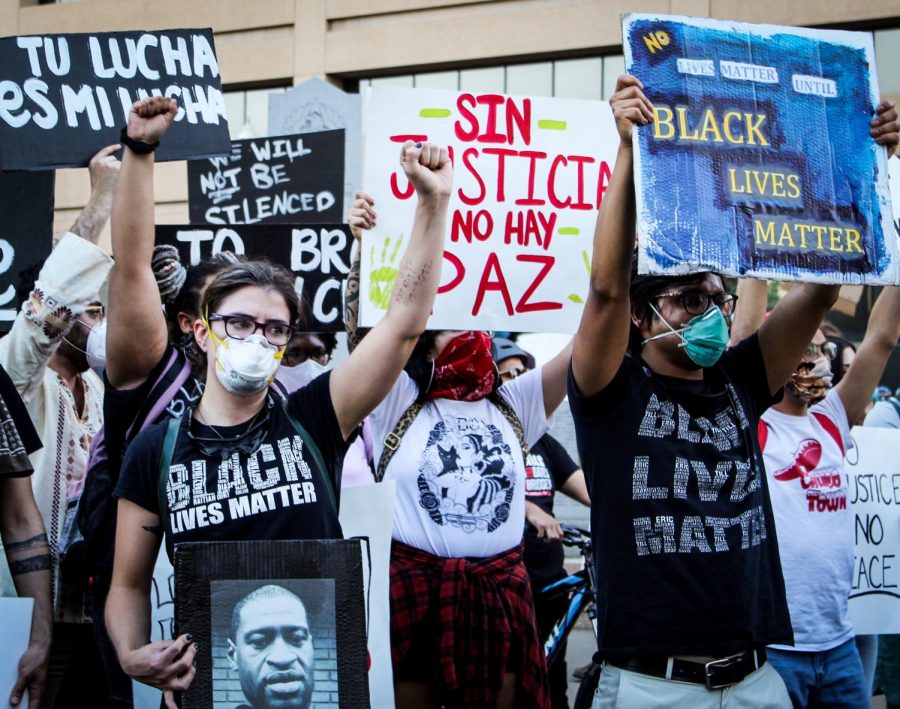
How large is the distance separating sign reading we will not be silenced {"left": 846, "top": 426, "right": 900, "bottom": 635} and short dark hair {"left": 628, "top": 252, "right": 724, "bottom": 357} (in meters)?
1.96

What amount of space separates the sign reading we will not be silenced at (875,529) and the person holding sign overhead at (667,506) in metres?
1.81

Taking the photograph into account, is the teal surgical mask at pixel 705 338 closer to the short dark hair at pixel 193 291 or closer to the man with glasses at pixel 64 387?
the short dark hair at pixel 193 291

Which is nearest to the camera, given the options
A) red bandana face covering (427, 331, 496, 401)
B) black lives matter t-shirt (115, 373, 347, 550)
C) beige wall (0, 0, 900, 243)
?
black lives matter t-shirt (115, 373, 347, 550)

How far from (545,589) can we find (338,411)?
3.35 meters

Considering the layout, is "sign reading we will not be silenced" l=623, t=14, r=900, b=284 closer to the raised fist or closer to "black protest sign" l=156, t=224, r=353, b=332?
the raised fist

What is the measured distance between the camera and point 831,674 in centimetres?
360

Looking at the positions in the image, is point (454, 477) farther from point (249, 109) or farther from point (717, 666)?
point (249, 109)

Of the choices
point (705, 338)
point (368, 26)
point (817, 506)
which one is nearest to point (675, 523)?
point (705, 338)

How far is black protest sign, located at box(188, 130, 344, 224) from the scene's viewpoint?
18.3 feet

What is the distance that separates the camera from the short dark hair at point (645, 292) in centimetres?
305

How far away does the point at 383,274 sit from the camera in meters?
3.88

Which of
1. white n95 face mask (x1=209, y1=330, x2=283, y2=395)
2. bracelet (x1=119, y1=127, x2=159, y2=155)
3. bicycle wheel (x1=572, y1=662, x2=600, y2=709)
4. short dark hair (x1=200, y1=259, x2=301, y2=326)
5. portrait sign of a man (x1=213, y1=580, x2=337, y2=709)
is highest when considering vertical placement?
bracelet (x1=119, y1=127, x2=159, y2=155)

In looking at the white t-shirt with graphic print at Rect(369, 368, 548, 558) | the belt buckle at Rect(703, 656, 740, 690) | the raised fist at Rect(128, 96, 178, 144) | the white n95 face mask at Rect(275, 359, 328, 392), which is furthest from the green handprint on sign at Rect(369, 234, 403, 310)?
the belt buckle at Rect(703, 656, 740, 690)

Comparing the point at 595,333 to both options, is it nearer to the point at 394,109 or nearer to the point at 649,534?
the point at 649,534
